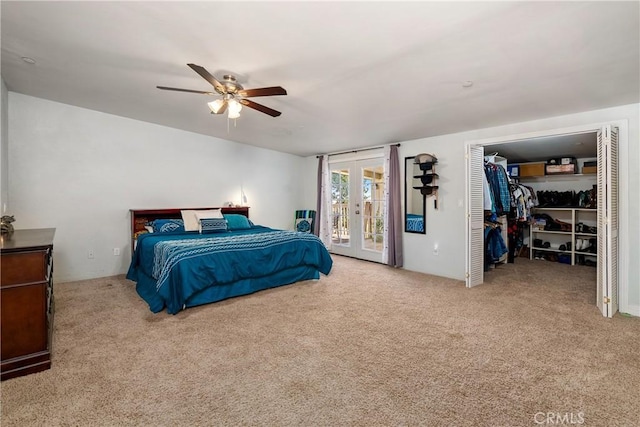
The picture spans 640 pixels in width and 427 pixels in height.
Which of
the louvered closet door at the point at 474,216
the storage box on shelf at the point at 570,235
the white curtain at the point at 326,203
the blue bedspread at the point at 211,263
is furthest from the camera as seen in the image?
the white curtain at the point at 326,203

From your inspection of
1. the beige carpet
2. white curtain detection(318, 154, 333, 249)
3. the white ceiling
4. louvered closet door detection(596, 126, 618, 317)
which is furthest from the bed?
louvered closet door detection(596, 126, 618, 317)

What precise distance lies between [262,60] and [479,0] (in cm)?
158

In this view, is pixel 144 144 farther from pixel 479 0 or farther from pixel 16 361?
pixel 479 0

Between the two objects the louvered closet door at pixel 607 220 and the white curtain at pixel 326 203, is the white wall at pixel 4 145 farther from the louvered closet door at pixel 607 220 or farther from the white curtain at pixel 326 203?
the louvered closet door at pixel 607 220

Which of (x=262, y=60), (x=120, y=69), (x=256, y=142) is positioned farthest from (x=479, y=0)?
(x=256, y=142)

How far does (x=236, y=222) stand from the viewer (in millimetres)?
5039

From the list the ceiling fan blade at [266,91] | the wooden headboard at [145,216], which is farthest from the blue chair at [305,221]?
the ceiling fan blade at [266,91]

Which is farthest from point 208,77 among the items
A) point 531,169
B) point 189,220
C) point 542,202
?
point 542,202

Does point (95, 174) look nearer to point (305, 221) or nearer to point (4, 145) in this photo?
point (4, 145)

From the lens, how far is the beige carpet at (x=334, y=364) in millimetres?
1632

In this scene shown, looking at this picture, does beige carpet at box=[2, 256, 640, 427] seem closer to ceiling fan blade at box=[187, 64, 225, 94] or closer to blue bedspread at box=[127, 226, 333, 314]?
blue bedspread at box=[127, 226, 333, 314]

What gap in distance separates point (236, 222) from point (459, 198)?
371 cm

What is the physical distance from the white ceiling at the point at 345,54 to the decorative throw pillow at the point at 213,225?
164 centimetres

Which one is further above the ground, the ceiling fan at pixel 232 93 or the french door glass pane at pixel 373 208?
the ceiling fan at pixel 232 93
